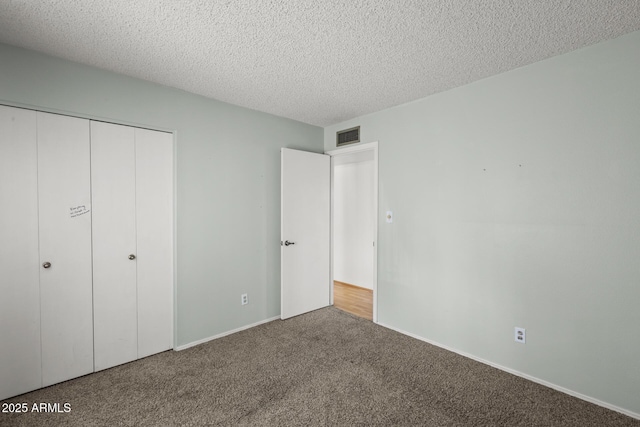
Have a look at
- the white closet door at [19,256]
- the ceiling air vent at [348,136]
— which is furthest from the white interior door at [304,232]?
the white closet door at [19,256]

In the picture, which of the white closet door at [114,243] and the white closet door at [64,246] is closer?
the white closet door at [64,246]

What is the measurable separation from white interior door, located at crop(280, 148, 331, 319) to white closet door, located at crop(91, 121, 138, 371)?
154cm

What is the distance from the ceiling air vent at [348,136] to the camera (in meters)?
3.65

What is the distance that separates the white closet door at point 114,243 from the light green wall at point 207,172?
9.4 inches

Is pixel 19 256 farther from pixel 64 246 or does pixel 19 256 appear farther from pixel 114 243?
pixel 114 243

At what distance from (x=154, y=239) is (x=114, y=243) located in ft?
1.00

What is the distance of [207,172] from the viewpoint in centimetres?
298

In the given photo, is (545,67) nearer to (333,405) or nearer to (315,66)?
(315,66)

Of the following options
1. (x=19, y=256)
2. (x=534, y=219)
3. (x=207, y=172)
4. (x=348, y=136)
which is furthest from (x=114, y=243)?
(x=534, y=219)

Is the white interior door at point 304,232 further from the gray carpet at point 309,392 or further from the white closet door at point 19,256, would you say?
the white closet door at point 19,256

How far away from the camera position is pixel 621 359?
6.31ft

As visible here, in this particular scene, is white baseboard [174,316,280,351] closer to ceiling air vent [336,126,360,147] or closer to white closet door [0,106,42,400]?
white closet door [0,106,42,400]

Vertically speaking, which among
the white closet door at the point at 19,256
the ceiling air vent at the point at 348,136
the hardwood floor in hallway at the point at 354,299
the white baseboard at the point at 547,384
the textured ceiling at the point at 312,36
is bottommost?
the hardwood floor in hallway at the point at 354,299

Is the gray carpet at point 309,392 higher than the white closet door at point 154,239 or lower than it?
lower
